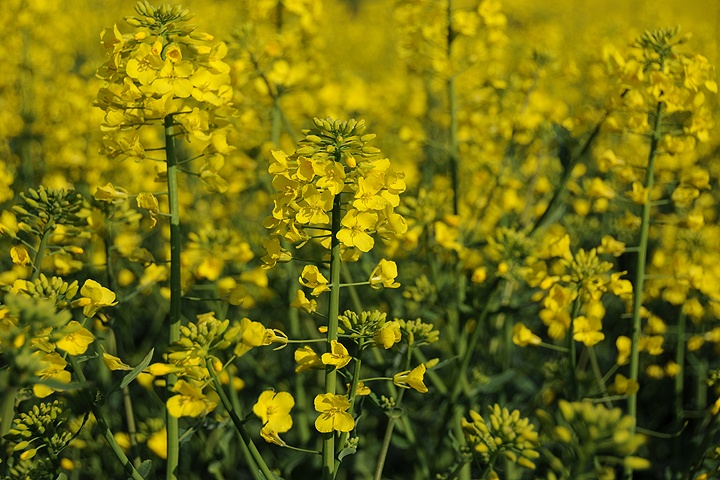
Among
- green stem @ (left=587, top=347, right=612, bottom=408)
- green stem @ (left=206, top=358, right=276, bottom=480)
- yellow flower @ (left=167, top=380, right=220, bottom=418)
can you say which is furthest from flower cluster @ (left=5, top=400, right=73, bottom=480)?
green stem @ (left=587, top=347, right=612, bottom=408)

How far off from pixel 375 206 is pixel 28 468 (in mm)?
1529

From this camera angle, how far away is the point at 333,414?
179 cm

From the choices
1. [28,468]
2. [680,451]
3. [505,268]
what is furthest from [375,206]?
[680,451]

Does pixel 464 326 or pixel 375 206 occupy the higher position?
pixel 375 206

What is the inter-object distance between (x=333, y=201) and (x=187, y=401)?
2.37 ft

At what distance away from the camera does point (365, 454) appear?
3475mm

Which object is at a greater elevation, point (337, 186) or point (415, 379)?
point (337, 186)

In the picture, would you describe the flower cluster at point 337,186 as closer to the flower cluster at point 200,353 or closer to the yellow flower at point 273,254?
the yellow flower at point 273,254

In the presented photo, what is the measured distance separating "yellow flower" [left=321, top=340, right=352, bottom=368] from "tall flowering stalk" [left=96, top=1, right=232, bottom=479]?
0.57 meters

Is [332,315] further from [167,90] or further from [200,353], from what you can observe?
[167,90]

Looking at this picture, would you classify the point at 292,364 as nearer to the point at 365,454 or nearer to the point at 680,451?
Answer: the point at 365,454

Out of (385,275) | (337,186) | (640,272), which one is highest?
(337,186)

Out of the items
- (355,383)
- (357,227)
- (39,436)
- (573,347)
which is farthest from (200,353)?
(573,347)

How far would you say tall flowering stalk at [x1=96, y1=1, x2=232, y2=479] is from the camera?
2012 mm
